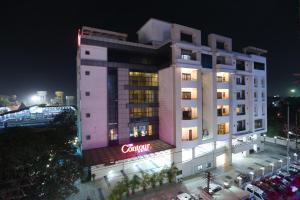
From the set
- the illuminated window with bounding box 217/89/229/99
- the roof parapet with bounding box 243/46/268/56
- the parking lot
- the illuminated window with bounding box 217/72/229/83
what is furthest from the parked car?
the roof parapet with bounding box 243/46/268/56

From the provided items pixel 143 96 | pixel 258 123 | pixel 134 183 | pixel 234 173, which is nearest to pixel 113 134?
pixel 143 96

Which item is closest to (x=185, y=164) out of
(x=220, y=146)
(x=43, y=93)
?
(x=220, y=146)

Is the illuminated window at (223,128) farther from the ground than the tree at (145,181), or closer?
farther from the ground

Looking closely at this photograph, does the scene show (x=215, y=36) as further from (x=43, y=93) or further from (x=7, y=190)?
(x=43, y=93)

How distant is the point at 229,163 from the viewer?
30969 mm

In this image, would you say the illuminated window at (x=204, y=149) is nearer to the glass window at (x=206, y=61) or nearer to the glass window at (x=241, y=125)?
the glass window at (x=241, y=125)

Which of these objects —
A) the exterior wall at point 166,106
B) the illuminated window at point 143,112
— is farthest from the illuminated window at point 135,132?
the exterior wall at point 166,106

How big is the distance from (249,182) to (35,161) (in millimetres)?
27709

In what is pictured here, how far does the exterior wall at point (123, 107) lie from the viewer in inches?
1080

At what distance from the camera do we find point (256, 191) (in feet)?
71.5

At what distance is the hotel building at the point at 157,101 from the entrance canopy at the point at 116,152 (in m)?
0.12

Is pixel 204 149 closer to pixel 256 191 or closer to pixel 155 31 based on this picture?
pixel 256 191

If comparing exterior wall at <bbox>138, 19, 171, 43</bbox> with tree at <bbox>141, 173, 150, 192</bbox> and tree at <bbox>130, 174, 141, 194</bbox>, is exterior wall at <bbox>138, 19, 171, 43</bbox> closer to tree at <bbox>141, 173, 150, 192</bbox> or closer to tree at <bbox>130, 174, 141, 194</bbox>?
tree at <bbox>141, 173, 150, 192</bbox>

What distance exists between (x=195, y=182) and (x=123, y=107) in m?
16.0
